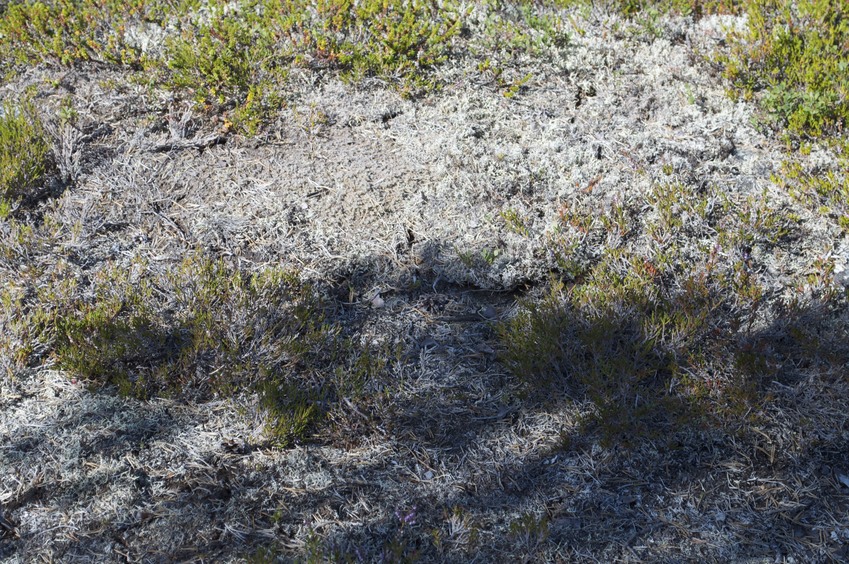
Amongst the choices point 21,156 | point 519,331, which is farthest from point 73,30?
point 519,331

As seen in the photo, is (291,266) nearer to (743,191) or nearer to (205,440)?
(205,440)

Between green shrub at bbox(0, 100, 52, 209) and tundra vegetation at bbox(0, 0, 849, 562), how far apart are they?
13 millimetres

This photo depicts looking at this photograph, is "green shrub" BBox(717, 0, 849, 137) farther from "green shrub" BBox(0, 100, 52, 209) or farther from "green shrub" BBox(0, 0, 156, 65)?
"green shrub" BBox(0, 100, 52, 209)

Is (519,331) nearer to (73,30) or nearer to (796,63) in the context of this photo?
(796,63)

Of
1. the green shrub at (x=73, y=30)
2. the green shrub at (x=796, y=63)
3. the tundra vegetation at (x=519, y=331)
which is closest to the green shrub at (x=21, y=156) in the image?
the tundra vegetation at (x=519, y=331)

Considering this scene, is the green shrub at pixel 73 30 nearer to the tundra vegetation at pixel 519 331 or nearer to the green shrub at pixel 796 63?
the tundra vegetation at pixel 519 331

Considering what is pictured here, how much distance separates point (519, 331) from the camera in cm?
349

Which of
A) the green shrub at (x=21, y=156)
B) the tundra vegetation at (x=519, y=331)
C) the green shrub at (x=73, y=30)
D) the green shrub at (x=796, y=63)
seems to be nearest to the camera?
the tundra vegetation at (x=519, y=331)

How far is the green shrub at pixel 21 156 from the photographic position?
410cm

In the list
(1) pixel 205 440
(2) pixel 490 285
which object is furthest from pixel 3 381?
(2) pixel 490 285

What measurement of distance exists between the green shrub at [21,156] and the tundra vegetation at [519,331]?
0.5 inches

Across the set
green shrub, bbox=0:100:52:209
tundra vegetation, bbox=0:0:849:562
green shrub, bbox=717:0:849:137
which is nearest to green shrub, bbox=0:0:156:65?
tundra vegetation, bbox=0:0:849:562

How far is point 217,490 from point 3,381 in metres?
1.20

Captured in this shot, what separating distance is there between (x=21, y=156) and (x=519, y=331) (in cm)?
302
